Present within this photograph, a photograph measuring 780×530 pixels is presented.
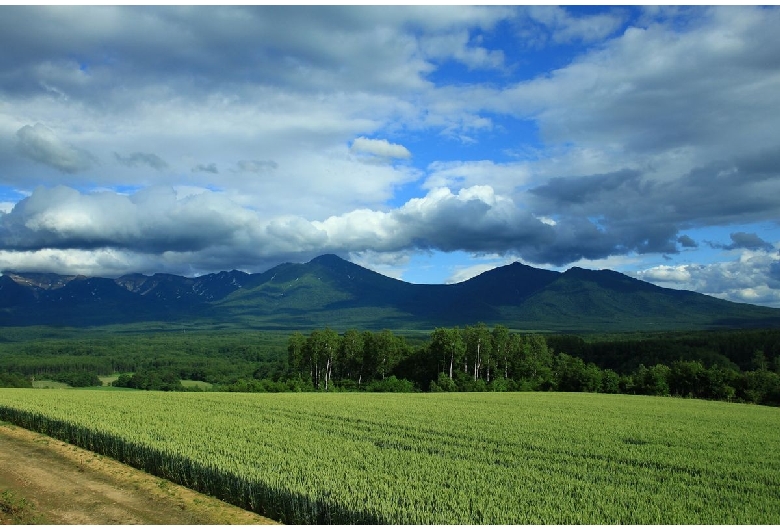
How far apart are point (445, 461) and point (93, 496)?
15.1m

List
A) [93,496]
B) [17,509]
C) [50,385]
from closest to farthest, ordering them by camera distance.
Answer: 1. [17,509]
2. [93,496]
3. [50,385]

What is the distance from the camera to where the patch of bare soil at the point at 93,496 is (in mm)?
18281

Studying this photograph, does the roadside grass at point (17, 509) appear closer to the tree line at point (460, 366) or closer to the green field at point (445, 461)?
the green field at point (445, 461)

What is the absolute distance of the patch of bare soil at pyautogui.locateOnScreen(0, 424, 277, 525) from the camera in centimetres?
1828

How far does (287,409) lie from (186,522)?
95.2ft

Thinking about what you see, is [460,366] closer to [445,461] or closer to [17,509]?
[445,461]

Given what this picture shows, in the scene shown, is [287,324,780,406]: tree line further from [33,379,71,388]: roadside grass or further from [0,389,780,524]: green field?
[33,379,71,388]: roadside grass

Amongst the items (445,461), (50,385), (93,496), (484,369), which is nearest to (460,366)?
(484,369)

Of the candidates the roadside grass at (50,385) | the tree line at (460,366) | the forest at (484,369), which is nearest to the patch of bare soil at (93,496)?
the forest at (484,369)

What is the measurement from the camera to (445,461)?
23984mm

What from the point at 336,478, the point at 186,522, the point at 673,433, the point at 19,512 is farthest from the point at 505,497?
the point at 673,433

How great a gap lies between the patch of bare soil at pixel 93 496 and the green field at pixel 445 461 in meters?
0.95

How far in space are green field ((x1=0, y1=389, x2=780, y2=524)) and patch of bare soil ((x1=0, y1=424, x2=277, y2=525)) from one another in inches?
37.2

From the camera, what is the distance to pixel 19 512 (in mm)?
18469
